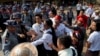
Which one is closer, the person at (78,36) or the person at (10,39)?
the person at (10,39)

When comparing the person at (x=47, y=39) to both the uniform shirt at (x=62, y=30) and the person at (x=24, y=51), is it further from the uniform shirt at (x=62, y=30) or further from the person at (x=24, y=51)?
the person at (x=24, y=51)

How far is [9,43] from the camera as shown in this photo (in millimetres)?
5887

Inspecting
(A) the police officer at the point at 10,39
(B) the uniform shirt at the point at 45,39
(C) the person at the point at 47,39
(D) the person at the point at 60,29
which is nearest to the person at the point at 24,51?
(A) the police officer at the point at 10,39

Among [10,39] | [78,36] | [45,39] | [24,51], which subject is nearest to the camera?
[24,51]

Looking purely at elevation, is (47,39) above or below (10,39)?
below

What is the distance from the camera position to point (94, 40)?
7.11 meters

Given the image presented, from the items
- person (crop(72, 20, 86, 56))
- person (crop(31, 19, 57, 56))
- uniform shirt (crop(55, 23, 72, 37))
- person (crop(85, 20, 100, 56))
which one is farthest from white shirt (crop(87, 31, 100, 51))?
person (crop(31, 19, 57, 56))

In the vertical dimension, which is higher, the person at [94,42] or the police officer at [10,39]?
the police officer at [10,39]

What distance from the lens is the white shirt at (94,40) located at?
7.06 metres

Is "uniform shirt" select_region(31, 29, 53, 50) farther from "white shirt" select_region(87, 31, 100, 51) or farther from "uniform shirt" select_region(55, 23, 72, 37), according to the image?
"white shirt" select_region(87, 31, 100, 51)

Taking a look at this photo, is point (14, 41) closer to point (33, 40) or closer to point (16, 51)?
point (33, 40)

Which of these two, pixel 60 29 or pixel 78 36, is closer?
pixel 78 36

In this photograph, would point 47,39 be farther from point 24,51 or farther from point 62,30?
point 24,51

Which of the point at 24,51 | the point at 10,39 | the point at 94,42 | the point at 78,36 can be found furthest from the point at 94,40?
the point at 24,51
